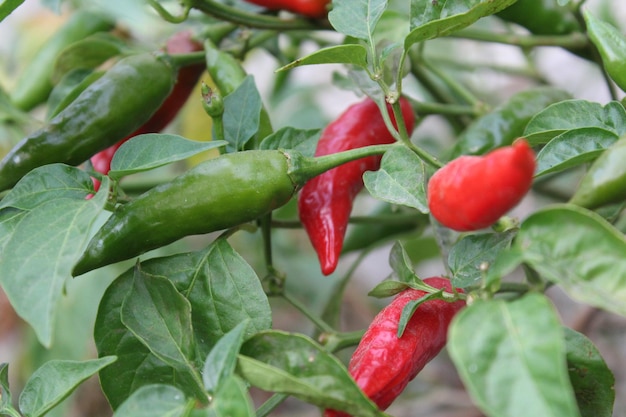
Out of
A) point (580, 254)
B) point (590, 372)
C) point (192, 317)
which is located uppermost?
point (580, 254)

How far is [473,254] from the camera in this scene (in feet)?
2.05

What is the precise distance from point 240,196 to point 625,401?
46.2 inches

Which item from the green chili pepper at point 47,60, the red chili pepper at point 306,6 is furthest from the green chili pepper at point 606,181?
the green chili pepper at point 47,60

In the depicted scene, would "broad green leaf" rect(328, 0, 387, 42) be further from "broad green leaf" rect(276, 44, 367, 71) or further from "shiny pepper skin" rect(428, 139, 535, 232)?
"shiny pepper skin" rect(428, 139, 535, 232)

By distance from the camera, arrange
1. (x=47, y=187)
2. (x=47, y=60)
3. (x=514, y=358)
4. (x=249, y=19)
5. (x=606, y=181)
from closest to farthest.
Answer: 1. (x=514, y=358)
2. (x=606, y=181)
3. (x=47, y=187)
4. (x=249, y=19)
5. (x=47, y=60)

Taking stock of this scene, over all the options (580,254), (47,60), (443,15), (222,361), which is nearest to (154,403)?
(222,361)

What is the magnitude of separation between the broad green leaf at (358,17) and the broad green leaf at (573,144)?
194 millimetres

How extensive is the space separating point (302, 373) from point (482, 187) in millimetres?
189

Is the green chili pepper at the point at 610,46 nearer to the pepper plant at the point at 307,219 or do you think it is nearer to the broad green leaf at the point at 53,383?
the pepper plant at the point at 307,219

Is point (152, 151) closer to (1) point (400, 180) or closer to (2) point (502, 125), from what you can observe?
(1) point (400, 180)

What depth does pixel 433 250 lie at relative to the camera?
1272 mm

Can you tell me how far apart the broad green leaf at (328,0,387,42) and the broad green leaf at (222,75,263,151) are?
0.35 feet

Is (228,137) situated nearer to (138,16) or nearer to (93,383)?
(138,16)

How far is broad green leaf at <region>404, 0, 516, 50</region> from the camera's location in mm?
609
